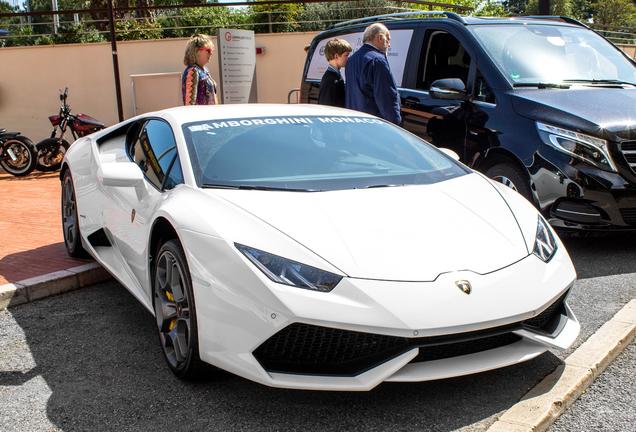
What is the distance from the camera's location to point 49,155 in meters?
12.2

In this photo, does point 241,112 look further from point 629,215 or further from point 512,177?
point 629,215

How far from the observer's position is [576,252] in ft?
18.3

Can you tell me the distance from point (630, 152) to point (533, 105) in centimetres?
79

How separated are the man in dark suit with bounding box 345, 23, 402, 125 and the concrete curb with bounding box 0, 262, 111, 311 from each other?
278 centimetres

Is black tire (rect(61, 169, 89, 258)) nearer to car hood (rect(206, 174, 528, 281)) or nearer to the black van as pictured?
car hood (rect(206, 174, 528, 281))

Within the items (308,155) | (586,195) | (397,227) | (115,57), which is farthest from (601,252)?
(115,57)

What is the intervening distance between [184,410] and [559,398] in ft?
Answer: 5.15

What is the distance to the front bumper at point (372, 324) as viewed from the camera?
2.76 meters

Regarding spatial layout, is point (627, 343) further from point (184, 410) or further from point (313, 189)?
point (184, 410)

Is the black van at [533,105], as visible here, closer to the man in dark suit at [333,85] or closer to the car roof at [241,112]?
the man in dark suit at [333,85]

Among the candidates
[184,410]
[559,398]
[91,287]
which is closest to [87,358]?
[184,410]

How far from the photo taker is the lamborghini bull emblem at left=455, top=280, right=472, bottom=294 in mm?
2873

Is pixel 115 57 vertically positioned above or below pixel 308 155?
above

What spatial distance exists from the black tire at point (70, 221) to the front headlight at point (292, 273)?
290 centimetres
